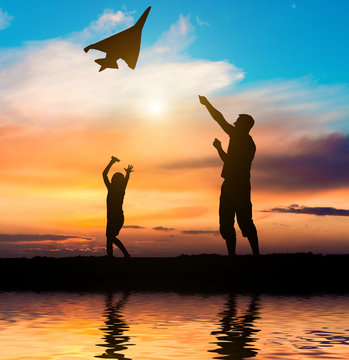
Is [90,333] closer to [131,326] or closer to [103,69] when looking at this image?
[131,326]

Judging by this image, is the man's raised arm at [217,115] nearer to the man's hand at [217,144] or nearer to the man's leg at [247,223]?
the man's hand at [217,144]

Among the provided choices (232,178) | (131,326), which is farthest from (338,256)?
(131,326)

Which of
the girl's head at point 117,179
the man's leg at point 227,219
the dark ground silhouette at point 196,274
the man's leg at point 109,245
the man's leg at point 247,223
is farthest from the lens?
the girl's head at point 117,179

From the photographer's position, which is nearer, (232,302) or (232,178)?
(232,302)

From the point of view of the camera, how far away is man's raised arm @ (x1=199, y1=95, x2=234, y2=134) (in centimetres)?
1410

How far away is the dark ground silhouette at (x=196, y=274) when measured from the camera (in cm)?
1305

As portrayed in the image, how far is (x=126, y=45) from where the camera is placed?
14.5 metres

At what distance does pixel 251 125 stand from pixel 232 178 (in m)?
1.37

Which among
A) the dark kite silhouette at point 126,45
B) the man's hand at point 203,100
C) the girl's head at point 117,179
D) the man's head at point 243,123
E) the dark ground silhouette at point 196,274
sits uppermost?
the dark kite silhouette at point 126,45

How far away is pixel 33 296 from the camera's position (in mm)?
11469

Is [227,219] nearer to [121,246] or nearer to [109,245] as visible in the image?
[121,246]

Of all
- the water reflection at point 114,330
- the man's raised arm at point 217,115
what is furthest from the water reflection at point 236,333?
the man's raised arm at point 217,115

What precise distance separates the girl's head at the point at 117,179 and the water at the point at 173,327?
18.5 ft

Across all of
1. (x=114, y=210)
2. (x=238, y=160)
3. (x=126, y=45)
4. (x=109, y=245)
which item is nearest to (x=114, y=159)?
(x=114, y=210)
